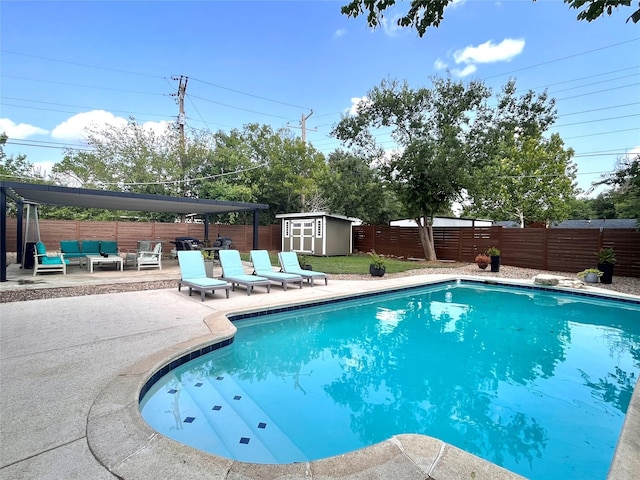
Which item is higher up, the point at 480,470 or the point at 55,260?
the point at 55,260

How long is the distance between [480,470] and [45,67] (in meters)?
29.2

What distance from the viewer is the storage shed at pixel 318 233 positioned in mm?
18875

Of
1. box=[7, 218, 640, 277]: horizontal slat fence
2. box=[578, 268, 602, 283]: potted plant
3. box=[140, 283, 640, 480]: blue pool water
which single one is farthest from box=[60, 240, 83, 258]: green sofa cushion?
box=[578, 268, 602, 283]: potted plant

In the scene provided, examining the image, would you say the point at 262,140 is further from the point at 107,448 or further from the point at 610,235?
the point at 107,448

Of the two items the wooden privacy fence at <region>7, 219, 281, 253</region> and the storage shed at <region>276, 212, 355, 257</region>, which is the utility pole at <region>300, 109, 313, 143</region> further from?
the wooden privacy fence at <region>7, 219, 281, 253</region>

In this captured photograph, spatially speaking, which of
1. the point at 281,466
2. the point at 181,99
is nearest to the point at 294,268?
the point at 281,466

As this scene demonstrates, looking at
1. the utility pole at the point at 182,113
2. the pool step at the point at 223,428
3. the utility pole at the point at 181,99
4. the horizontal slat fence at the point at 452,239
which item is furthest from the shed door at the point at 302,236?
the pool step at the point at 223,428

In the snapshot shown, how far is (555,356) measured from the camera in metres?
5.08

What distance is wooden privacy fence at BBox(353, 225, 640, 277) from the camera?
37.9ft

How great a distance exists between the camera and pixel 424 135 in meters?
16.5

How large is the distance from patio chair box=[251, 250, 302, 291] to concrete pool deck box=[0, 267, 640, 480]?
3.49 meters

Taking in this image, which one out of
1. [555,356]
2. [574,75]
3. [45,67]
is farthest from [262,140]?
[555,356]

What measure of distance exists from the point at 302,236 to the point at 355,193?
5366 mm

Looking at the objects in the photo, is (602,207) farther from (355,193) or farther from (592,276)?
(592,276)
